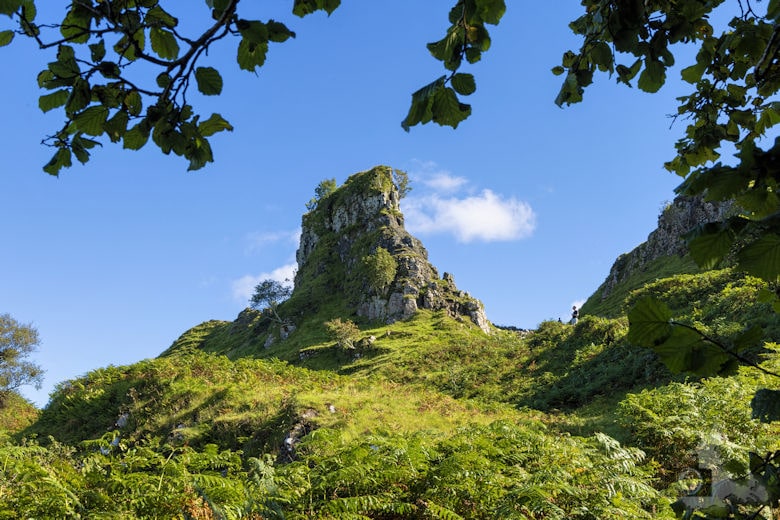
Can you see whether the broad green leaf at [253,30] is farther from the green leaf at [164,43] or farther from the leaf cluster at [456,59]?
the leaf cluster at [456,59]

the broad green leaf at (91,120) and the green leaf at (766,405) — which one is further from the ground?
the broad green leaf at (91,120)

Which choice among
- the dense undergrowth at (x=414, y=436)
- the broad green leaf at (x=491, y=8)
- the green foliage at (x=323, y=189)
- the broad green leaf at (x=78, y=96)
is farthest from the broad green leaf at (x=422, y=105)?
the green foliage at (x=323, y=189)

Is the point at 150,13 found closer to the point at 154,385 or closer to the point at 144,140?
the point at 144,140

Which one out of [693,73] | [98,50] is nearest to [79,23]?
[98,50]

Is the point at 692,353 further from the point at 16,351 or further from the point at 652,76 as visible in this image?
the point at 16,351

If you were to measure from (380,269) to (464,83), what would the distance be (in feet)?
160

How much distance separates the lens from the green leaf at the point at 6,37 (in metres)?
1.39

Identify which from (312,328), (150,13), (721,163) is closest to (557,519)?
(721,163)

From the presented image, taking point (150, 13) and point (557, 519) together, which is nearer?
point (150, 13)

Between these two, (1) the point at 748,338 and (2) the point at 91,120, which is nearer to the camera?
(1) the point at 748,338

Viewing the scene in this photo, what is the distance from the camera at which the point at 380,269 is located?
1967 inches

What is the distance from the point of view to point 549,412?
53.7 feet

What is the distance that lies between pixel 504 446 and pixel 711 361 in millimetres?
6243

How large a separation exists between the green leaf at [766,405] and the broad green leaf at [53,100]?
2494 mm
